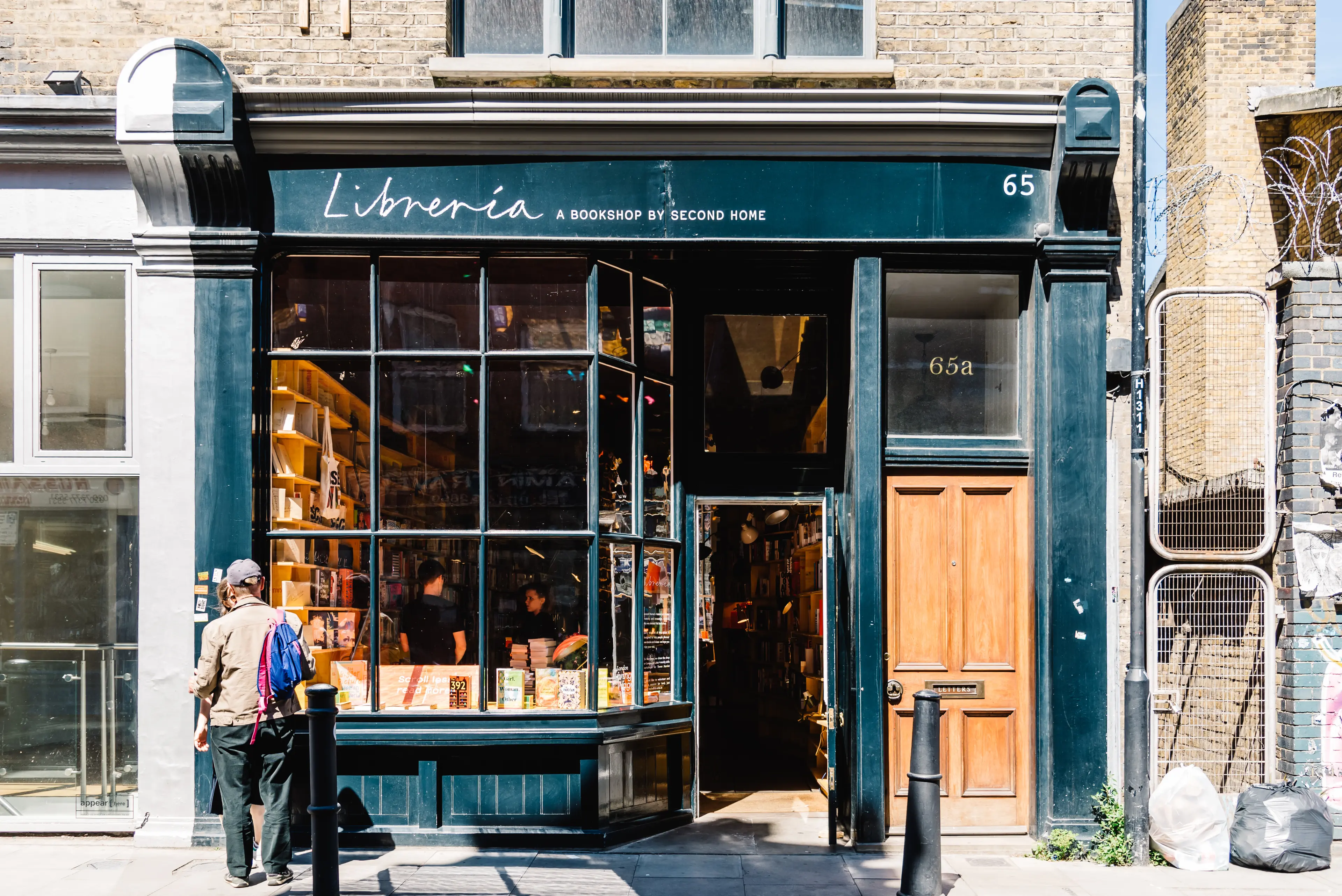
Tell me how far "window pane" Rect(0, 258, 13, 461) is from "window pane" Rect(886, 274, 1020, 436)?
6.18 m

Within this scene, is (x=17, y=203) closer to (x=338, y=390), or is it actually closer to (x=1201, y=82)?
(x=338, y=390)

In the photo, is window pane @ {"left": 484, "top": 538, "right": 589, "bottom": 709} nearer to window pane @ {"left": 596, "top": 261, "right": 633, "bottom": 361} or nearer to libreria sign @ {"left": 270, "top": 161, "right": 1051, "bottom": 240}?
window pane @ {"left": 596, "top": 261, "right": 633, "bottom": 361}

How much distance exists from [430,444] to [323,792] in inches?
123

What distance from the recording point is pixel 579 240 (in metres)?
7.58

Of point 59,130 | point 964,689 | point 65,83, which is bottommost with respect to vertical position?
point 964,689

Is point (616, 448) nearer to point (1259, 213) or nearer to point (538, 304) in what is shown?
point (538, 304)

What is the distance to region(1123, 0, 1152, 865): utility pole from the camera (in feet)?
22.9

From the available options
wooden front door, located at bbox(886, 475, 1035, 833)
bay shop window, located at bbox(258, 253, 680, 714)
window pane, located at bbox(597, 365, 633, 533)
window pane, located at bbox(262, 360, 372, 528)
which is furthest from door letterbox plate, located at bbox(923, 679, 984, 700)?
window pane, located at bbox(262, 360, 372, 528)

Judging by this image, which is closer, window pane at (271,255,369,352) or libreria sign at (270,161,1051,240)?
libreria sign at (270,161,1051,240)

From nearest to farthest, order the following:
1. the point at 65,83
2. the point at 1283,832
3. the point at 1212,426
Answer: the point at 1283,832
the point at 65,83
the point at 1212,426

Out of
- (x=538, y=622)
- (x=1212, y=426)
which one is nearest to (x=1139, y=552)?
(x=538, y=622)

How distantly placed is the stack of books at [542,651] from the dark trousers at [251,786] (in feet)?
5.61

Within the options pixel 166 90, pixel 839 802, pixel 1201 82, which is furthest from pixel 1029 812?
pixel 1201 82

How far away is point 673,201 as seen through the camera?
24.8ft
